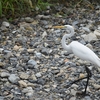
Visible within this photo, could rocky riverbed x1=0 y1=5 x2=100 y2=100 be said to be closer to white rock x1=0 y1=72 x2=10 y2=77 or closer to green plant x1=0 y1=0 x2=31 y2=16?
white rock x1=0 y1=72 x2=10 y2=77

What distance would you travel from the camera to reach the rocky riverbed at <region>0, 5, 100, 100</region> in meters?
3.24

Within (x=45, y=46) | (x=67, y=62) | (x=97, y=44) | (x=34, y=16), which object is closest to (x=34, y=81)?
(x=67, y=62)

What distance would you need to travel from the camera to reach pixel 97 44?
413 centimetres

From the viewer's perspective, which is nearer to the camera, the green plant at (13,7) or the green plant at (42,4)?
the green plant at (13,7)

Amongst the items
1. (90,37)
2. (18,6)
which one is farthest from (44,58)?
(18,6)

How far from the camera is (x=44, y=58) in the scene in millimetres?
3809

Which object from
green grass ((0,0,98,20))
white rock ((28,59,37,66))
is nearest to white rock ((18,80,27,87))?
white rock ((28,59,37,66))

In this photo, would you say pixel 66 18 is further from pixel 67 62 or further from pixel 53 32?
pixel 67 62

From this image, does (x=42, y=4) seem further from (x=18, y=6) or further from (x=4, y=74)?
(x=4, y=74)

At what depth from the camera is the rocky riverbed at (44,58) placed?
3236 mm

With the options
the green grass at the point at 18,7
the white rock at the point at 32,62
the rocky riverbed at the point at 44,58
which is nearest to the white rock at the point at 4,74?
the rocky riverbed at the point at 44,58

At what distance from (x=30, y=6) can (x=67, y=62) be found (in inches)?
52.9

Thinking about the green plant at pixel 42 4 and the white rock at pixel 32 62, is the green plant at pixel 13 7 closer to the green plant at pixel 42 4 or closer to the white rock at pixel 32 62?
the green plant at pixel 42 4

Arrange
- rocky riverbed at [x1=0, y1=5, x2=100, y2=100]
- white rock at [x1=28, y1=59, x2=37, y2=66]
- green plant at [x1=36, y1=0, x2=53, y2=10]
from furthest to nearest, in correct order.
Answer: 1. green plant at [x1=36, y1=0, x2=53, y2=10]
2. white rock at [x1=28, y1=59, x2=37, y2=66]
3. rocky riverbed at [x1=0, y1=5, x2=100, y2=100]
